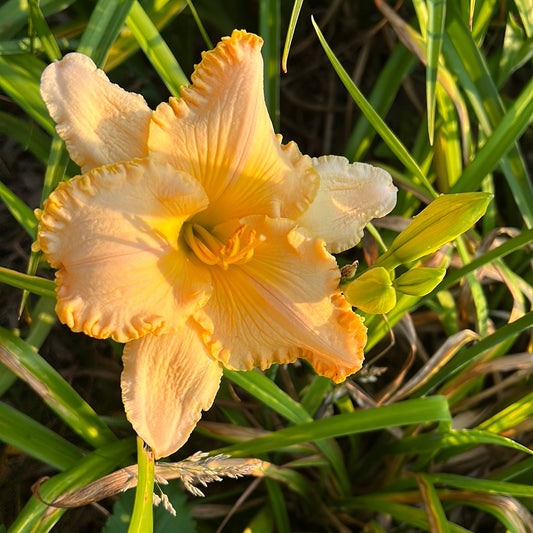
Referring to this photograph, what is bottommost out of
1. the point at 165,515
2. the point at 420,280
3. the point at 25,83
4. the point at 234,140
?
the point at 165,515

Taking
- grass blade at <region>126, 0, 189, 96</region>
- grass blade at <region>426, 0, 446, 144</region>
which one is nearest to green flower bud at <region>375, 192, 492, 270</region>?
grass blade at <region>426, 0, 446, 144</region>

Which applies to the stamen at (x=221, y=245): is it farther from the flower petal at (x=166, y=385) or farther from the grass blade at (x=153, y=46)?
the grass blade at (x=153, y=46)

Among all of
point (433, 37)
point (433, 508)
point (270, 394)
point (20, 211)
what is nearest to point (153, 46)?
point (20, 211)

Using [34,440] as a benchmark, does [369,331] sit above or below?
below

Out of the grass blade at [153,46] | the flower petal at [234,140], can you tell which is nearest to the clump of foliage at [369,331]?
the grass blade at [153,46]

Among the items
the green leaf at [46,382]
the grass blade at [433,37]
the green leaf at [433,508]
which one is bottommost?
the green leaf at [433,508]

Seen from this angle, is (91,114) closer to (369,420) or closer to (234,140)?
(234,140)

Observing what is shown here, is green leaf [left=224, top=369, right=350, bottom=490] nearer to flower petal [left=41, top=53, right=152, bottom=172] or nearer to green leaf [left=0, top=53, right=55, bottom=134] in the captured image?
flower petal [left=41, top=53, right=152, bottom=172]
